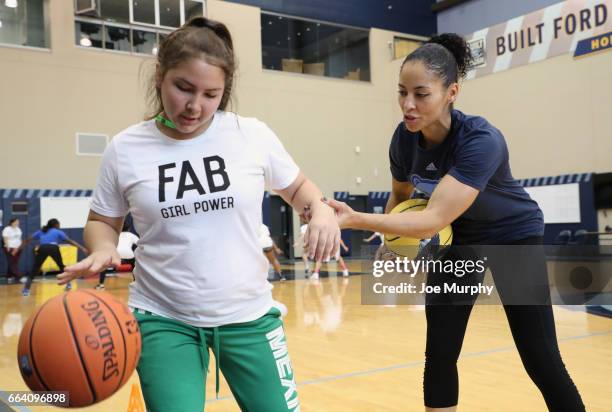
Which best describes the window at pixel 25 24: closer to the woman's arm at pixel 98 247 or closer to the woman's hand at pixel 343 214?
the woman's arm at pixel 98 247

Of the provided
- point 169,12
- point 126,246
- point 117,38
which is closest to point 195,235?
point 126,246

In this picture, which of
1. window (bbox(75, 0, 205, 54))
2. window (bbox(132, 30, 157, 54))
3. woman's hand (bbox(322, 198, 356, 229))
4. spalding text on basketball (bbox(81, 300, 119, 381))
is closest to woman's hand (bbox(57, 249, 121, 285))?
spalding text on basketball (bbox(81, 300, 119, 381))

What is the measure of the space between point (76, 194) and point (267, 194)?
16.7ft

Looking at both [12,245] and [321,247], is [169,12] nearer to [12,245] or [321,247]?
[12,245]

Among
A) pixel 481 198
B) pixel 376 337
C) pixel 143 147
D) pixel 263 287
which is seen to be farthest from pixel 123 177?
pixel 376 337

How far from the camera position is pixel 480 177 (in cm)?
241

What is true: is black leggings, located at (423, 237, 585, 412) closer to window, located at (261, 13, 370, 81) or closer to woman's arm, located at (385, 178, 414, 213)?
woman's arm, located at (385, 178, 414, 213)

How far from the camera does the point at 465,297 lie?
103 inches

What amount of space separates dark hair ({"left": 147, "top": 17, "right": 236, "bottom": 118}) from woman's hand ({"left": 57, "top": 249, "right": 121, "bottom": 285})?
497 millimetres

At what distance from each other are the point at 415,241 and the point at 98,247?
135 cm

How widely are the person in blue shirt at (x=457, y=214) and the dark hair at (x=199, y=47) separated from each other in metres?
0.71

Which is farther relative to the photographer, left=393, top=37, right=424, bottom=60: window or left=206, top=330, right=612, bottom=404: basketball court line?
left=393, top=37, right=424, bottom=60: window

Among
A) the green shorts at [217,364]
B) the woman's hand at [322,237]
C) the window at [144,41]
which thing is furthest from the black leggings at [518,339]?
the window at [144,41]

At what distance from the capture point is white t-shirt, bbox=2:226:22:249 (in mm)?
13797
